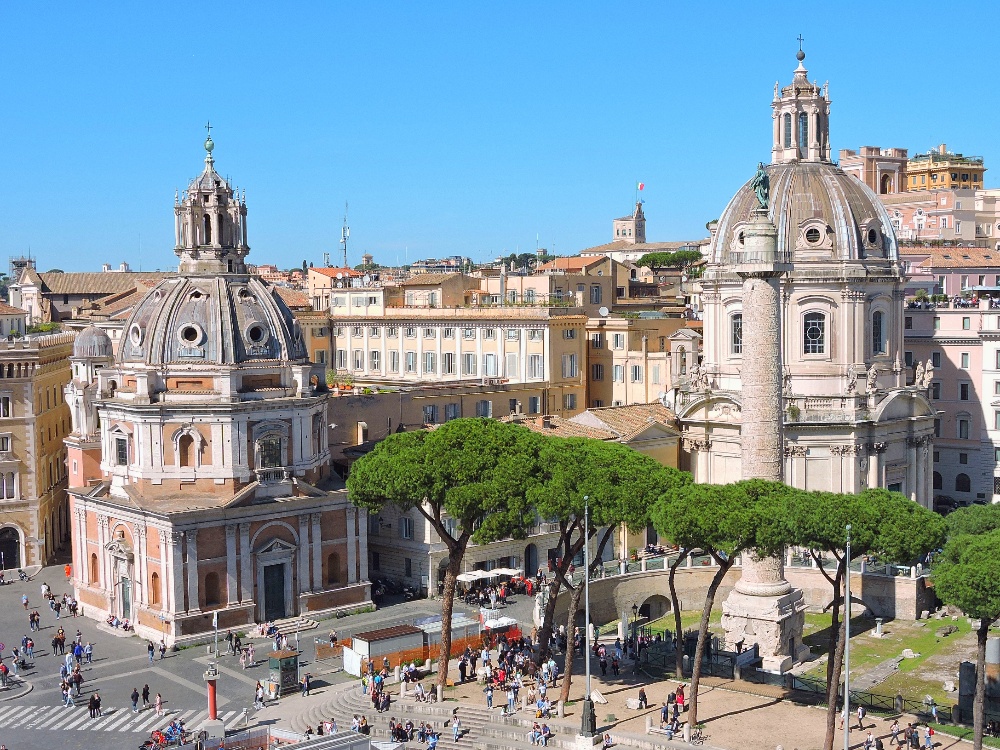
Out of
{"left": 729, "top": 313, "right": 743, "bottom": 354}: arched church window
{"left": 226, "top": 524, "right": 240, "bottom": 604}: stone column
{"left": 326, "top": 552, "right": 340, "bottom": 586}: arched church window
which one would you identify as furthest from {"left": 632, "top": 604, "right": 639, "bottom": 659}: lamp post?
{"left": 226, "top": 524, "right": 240, "bottom": 604}: stone column

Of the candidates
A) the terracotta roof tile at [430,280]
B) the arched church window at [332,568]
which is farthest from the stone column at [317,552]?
the terracotta roof tile at [430,280]

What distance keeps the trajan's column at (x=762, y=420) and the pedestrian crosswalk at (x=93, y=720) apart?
61.1 feet

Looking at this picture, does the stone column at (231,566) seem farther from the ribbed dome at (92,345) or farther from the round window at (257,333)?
the ribbed dome at (92,345)

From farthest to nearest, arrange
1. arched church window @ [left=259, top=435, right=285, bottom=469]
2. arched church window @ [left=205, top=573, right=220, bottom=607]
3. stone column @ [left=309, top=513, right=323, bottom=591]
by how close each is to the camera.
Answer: stone column @ [left=309, top=513, right=323, bottom=591], arched church window @ [left=259, top=435, right=285, bottom=469], arched church window @ [left=205, top=573, right=220, bottom=607]

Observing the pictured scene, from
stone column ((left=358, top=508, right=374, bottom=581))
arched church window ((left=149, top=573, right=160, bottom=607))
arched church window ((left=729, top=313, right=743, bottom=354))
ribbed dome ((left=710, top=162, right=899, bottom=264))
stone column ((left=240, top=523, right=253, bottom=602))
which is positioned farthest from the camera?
arched church window ((left=729, top=313, right=743, bottom=354))

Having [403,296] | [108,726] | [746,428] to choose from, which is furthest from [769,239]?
[403,296]

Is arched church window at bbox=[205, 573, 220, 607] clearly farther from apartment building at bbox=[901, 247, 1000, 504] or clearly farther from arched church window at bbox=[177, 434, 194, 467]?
apartment building at bbox=[901, 247, 1000, 504]

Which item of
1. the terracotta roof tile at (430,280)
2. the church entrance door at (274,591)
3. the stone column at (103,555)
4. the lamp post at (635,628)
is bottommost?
the lamp post at (635,628)

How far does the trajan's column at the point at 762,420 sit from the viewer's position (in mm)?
46625

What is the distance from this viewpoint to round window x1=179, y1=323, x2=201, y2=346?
56500 mm

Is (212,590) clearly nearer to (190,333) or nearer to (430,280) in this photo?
(190,333)

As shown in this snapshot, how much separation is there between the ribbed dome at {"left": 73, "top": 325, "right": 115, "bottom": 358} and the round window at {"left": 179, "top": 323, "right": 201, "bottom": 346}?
11121 millimetres

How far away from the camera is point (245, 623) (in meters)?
54.6

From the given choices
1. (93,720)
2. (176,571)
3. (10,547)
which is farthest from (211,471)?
(10,547)
